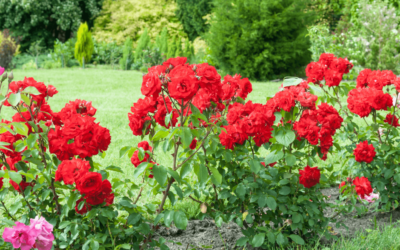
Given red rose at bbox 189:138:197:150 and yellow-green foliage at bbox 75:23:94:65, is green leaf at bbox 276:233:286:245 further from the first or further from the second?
yellow-green foliage at bbox 75:23:94:65

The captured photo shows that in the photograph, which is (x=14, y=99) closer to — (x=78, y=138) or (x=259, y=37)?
(x=78, y=138)

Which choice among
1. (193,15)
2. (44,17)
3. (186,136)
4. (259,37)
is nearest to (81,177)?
(186,136)

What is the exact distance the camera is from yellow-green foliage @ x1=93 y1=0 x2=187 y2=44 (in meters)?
17.0

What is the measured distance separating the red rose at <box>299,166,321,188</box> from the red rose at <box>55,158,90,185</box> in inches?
41.2

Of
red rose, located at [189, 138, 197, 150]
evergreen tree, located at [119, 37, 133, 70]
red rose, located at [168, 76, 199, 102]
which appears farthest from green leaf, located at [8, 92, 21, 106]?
evergreen tree, located at [119, 37, 133, 70]

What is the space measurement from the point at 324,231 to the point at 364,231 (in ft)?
1.72

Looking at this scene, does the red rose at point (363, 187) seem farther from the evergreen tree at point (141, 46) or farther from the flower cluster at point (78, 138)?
the evergreen tree at point (141, 46)

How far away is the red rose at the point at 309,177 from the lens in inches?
68.2

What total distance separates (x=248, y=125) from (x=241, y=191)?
1.10 feet

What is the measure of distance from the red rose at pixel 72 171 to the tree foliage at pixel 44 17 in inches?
619

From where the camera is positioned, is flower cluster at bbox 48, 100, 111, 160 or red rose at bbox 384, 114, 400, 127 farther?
red rose at bbox 384, 114, 400, 127

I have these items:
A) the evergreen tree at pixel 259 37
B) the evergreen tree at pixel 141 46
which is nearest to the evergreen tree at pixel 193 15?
the evergreen tree at pixel 141 46

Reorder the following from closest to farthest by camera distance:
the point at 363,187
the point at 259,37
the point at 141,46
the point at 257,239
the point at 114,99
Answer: the point at 257,239
the point at 363,187
the point at 114,99
the point at 259,37
the point at 141,46

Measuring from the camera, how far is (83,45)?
12.5 metres
